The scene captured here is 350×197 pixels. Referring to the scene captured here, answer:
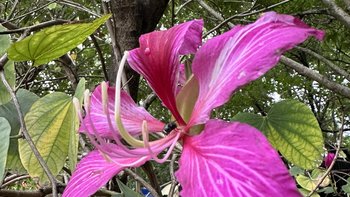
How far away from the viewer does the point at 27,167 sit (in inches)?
23.3

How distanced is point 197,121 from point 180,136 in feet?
0.08

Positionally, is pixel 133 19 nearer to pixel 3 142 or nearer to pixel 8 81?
pixel 8 81

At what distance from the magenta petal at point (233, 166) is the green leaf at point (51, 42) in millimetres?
126

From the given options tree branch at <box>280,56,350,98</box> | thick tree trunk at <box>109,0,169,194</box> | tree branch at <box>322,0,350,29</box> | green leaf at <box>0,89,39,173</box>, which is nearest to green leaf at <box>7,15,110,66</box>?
green leaf at <box>0,89,39,173</box>

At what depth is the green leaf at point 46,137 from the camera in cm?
59

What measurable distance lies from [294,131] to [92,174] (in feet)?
0.84

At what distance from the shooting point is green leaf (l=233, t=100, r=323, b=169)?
565 mm

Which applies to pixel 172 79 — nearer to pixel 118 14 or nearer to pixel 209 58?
pixel 209 58

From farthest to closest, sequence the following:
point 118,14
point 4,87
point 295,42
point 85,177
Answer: point 118,14 < point 4,87 < point 85,177 < point 295,42

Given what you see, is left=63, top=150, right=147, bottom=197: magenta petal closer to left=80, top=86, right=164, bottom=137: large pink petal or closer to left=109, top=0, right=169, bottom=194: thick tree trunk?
left=80, top=86, right=164, bottom=137: large pink petal

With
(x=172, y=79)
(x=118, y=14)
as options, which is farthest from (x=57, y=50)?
(x=118, y=14)

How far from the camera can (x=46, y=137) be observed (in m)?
0.60

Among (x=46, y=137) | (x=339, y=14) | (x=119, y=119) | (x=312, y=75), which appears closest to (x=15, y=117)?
(x=46, y=137)

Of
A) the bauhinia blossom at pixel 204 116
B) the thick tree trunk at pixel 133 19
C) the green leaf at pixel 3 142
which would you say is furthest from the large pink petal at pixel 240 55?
the thick tree trunk at pixel 133 19
